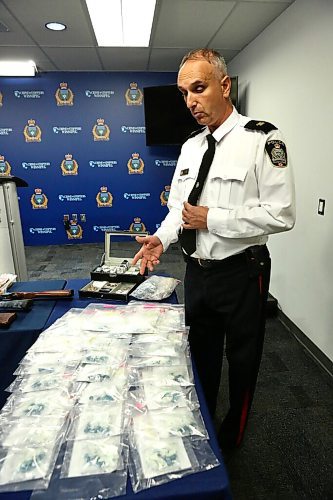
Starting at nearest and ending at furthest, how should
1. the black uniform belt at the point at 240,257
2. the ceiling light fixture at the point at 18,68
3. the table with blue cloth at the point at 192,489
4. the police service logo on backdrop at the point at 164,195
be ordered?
the table with blue cloth at the point at 192,489 → the black uniform belt at the point at 240,257 → the ceiling light fixture at the point at 18,68 → the police service logo on backdrop at the point at 164,195

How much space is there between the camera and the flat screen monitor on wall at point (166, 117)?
4.14 m

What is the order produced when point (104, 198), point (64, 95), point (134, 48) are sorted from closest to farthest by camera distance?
point (134, 48), point (64, 95), point (104, 198)

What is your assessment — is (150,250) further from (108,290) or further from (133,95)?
(133,95)

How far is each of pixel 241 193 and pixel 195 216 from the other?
18 centimetres

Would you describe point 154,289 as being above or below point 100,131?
below

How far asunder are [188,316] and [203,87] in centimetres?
89

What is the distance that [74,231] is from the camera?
5000 mm

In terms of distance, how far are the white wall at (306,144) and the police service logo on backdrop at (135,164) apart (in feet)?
7.54

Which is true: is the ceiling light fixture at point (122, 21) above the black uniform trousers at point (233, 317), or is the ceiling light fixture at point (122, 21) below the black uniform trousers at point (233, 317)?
above

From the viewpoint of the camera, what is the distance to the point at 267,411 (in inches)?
69.4

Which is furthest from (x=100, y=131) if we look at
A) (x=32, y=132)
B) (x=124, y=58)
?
(x=124, y=58)

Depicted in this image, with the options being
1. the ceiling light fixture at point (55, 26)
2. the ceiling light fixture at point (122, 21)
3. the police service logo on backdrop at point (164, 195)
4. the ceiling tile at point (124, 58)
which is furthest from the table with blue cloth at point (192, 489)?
the police service logo on backdrop at point (164, 195)

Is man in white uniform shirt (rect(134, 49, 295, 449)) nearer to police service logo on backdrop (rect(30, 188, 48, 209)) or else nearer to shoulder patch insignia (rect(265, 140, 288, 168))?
shoulder patch insignia (rect(265, 140, 288, 168))

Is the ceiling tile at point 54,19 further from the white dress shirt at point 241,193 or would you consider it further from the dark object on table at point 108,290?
the dark object on table at point 108,290
